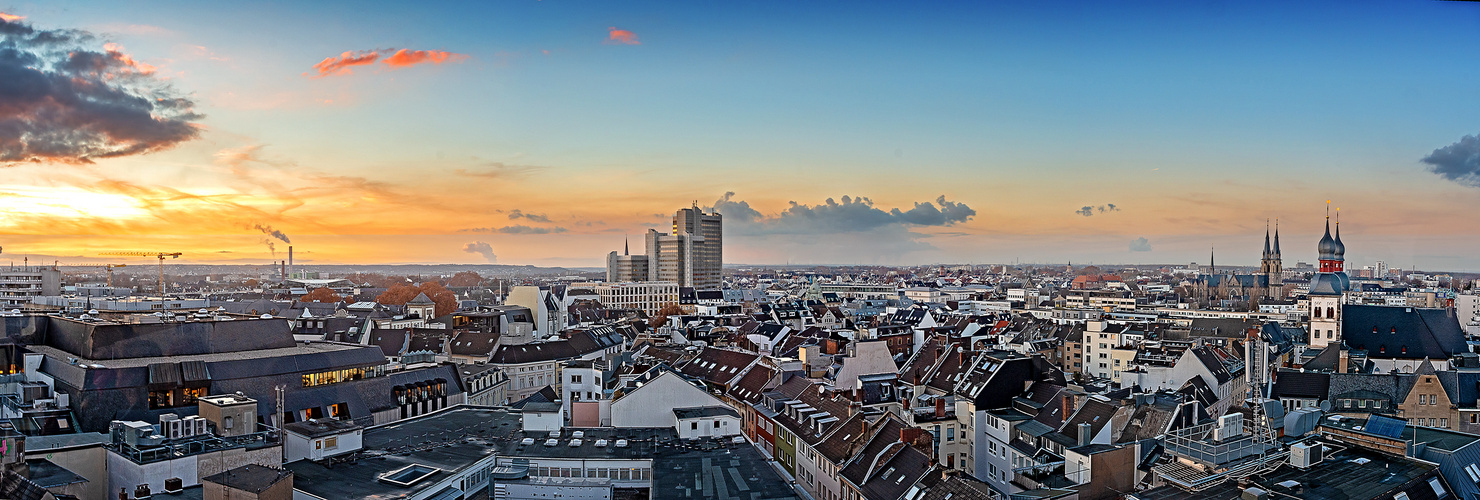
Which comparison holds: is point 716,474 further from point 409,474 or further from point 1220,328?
point 1220,328

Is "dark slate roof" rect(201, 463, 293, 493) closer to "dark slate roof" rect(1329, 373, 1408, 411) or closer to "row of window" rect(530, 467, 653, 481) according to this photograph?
"row of window" rect(530, 467, 653, 481)

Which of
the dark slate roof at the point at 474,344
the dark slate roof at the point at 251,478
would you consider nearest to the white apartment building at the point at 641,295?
the dark slate roof at the point at 474,344

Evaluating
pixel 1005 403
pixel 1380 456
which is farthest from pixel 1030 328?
pixel 1380 456

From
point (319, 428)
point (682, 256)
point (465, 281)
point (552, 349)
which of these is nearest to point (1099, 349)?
point (552, 349)

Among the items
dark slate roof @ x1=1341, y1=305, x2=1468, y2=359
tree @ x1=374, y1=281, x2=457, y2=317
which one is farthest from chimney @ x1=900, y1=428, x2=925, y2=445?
tree @ x1=374, y1=281, x2=457, y2=317

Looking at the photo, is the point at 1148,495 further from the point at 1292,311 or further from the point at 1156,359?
the point at 1292,311

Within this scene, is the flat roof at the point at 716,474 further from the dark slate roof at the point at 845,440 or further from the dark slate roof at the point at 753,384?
the dark slate roof at the point at 753,384
